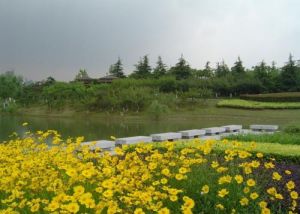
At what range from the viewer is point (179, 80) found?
49156mm

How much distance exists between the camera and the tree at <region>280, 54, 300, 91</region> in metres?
44.9

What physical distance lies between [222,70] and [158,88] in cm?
1279

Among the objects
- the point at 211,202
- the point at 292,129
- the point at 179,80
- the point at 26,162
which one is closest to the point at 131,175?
the point at 211,202

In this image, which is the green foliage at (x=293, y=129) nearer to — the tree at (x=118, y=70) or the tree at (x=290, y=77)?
the tree at (x=290, y=77)

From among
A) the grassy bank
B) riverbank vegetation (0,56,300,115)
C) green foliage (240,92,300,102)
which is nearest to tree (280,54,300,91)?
riverbank vegetation (0,56,300,115)

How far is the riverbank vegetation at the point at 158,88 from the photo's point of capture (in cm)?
4038

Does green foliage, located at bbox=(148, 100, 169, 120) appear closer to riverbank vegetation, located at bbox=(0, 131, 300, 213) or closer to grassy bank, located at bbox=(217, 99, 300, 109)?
grassy bank, located at bbox=(217, 99, 300, 109)

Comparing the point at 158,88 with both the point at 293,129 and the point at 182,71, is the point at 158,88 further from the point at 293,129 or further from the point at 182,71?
the point at 293,129

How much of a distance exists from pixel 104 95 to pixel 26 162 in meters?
37.3

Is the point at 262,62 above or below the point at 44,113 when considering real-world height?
above

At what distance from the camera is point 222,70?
177 ft

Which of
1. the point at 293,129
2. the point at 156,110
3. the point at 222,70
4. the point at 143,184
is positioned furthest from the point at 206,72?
the point at 143,184

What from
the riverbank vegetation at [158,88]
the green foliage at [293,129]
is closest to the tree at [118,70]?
the riverbank vegetation at [158,88]

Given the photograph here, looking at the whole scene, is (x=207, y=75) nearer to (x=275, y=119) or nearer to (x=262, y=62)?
(x=262, y=62)
